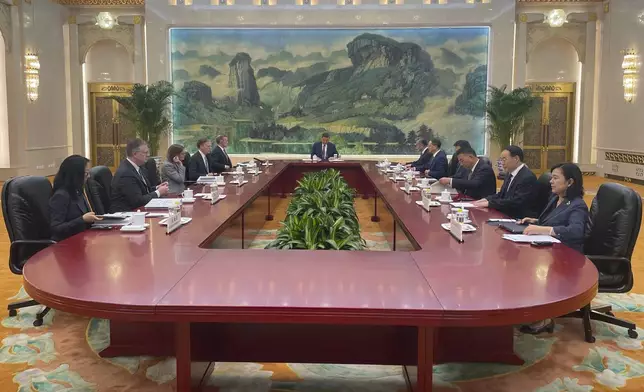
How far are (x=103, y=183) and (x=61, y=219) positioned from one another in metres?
1.18

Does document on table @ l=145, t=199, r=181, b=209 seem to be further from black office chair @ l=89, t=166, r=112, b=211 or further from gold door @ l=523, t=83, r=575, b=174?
gold door @ l=523, t=83, r=575, b=174

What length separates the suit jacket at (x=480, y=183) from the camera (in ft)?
19.7

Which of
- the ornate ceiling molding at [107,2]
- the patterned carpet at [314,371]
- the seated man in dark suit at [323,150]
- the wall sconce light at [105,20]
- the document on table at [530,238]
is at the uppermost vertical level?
the ornate ceiling molding at [107,2]

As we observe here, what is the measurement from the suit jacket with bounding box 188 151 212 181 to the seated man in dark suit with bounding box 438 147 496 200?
11.2 feet

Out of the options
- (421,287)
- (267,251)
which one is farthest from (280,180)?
(421,287)

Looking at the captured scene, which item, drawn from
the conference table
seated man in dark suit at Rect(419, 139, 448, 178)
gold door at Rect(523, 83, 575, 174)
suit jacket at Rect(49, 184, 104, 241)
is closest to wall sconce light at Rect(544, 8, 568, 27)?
gold door at Rect(523, 83, 575, 174)

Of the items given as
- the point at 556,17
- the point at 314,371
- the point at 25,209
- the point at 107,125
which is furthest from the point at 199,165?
the point at 556,17

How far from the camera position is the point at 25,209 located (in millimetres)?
3869

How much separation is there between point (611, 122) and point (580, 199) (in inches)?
415

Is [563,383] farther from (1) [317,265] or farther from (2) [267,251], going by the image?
(2) [267,251]

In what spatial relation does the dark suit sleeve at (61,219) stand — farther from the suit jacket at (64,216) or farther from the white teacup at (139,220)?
the white teacup at (139,220)

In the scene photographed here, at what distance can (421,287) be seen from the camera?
8.02ft

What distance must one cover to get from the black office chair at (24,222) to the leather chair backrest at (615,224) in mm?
3433

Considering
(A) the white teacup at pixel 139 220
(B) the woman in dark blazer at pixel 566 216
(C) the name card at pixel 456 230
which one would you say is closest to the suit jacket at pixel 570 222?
(B) the woman in dark blazer at pixel 566 216
